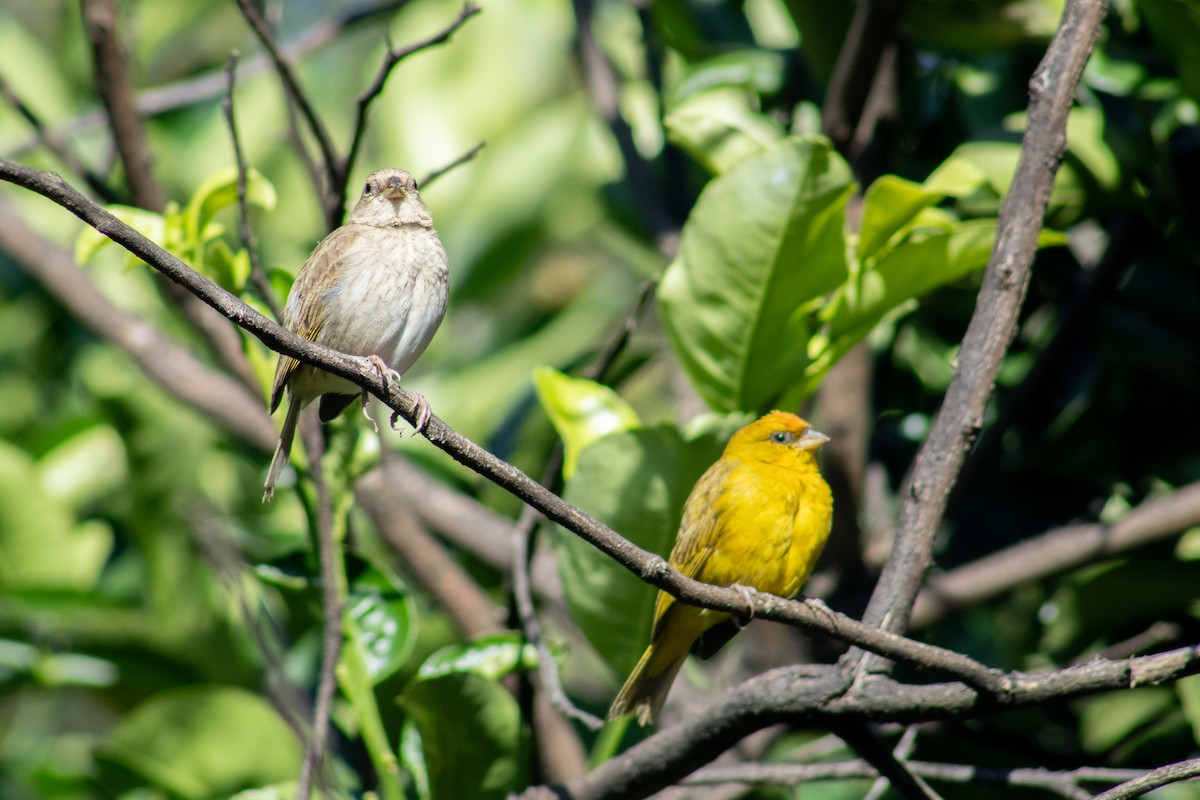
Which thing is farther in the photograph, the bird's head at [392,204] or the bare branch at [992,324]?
the bird's head at [392,204]

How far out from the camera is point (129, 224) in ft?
8.91

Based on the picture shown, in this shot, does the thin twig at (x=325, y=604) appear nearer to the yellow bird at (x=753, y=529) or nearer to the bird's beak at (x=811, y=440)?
the yellow bird at (x=753, y=529)

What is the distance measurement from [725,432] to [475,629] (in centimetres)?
111

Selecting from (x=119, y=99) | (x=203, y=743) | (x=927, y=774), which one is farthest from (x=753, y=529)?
(x=119, y=99)

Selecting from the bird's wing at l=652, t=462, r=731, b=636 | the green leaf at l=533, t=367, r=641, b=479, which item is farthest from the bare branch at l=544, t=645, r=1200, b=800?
the bird's wing at l=652, t=462, r=731, b=636

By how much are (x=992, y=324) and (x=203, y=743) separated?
88.0 inches

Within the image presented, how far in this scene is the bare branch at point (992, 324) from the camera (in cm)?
241

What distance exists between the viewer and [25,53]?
5.18m

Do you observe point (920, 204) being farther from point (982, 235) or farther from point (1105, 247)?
point (1105, 247)

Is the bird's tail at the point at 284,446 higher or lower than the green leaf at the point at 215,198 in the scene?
lower

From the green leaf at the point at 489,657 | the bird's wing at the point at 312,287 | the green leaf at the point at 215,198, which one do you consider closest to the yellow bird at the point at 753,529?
the green leaf at the point at 489,657

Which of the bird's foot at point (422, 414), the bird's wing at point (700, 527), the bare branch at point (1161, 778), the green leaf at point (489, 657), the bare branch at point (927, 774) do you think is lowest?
the bare branch at point (1161, 778)

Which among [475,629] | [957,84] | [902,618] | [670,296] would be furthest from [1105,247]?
[475,629]

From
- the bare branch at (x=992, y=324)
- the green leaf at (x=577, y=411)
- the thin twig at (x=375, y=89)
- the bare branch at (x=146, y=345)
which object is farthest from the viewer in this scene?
the bare branch at (x=146, y=345)
